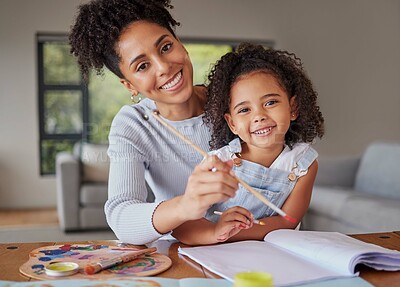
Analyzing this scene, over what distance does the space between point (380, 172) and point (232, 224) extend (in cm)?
334

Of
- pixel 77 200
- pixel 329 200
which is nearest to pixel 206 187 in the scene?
pixel 329 200

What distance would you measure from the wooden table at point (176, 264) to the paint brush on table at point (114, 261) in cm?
6

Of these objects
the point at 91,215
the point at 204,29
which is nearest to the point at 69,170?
the point at 91,215

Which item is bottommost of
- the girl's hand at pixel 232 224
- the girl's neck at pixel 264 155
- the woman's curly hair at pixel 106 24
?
the girl's hand at pixel 232 224

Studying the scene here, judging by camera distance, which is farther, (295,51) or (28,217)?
(295,51)

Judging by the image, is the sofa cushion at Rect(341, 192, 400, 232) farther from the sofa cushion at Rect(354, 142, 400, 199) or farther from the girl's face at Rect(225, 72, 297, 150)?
the girl's face at Rect(225, 72, 297, 150)

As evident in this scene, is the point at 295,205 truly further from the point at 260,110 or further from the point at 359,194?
the point at 359,194

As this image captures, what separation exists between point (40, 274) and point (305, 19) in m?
6.52

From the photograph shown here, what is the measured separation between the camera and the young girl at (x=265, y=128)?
1.41 m

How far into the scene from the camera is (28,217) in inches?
233

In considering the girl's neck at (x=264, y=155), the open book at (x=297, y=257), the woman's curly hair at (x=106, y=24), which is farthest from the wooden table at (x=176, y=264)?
the woman's curly hair at (x=106, y=24)

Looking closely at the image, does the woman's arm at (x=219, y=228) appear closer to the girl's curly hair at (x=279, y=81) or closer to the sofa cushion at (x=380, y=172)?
the girl's curly hair at (x=279, y=81)

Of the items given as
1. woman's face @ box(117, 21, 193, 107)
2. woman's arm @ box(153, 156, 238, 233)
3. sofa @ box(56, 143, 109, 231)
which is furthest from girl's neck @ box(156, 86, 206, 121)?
sofa @ box(56, 143, 109, 231)

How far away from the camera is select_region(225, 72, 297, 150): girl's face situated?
141 cm
